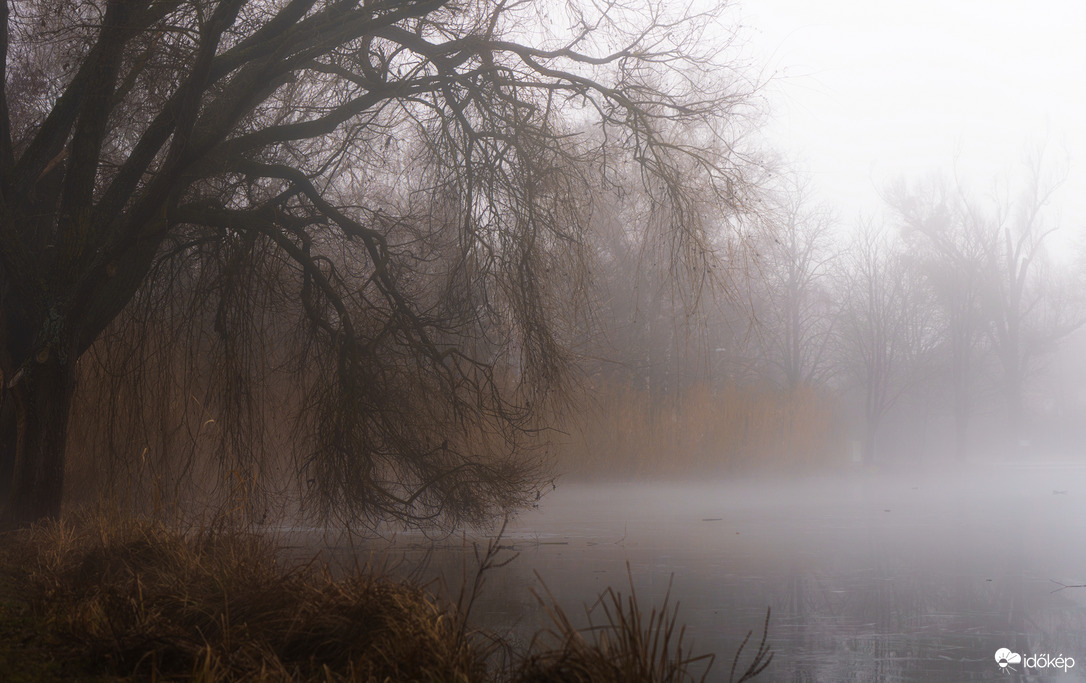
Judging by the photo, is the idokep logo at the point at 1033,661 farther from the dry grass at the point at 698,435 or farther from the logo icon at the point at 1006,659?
the dry grass at the point at 698,435

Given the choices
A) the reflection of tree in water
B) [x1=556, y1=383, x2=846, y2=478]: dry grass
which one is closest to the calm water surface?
the reflection of tree in water

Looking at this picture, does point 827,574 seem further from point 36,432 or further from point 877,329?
point 877,329

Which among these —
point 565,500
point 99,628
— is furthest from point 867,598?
point 565,500

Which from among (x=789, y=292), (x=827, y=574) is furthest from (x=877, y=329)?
(x=827, y=574)

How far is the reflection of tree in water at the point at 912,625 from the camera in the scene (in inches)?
202

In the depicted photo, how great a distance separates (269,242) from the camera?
8.86 meters

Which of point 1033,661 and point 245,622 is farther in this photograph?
point 1033,661

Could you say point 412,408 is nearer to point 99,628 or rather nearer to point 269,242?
point 269,242

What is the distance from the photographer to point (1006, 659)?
5.26 meters

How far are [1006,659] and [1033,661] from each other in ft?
0.41

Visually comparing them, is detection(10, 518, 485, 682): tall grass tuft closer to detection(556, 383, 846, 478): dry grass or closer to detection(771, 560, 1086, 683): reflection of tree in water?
detection(771, 560, 1086, 683): reflection of tree in water

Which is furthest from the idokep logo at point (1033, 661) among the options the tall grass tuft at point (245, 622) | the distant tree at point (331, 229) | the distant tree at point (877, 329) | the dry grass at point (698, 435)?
the distant tree at point (877, 329)

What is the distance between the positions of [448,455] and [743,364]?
16160 millimetres

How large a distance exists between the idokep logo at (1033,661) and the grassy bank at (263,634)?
1223mm
